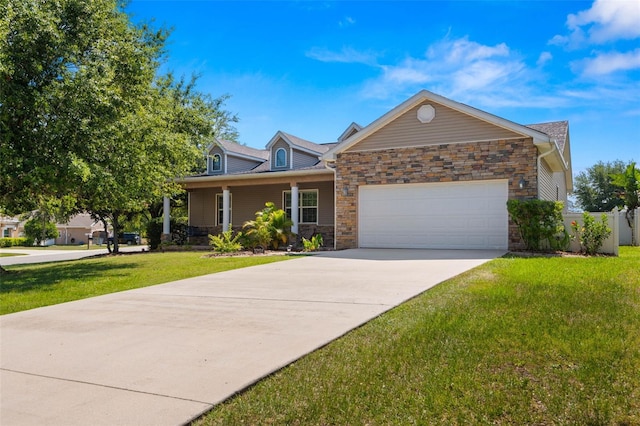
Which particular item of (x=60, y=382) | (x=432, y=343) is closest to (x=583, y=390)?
(x=432, y=343)

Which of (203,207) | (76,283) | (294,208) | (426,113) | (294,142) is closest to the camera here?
(76,283)

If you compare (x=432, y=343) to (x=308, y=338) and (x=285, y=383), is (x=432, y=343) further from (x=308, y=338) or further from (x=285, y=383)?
(x=285, y=383)

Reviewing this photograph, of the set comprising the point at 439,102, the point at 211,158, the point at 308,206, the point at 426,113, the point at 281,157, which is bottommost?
the point at 308,206

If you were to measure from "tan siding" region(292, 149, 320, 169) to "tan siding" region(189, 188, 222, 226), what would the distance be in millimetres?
4074

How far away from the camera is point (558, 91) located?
16.6 m

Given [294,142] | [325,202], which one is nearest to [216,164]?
[294,142]

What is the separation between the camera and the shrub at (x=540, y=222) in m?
11.6

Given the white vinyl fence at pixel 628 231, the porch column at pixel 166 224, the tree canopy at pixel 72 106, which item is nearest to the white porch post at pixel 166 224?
the porch column at pixel 166 224

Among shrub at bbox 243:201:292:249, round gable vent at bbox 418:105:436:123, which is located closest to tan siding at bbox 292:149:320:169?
shrub at bbox 243:201:292:249

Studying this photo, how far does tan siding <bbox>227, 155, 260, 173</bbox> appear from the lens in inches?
829

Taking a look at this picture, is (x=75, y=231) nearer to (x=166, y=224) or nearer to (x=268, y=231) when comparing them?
(x=166, y=224)

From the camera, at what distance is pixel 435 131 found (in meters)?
13.9

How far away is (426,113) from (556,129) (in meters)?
5.76

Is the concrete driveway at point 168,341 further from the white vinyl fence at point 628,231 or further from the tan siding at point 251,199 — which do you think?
the white vinyl fence at point 628,231
